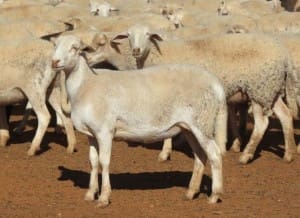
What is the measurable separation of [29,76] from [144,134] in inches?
132

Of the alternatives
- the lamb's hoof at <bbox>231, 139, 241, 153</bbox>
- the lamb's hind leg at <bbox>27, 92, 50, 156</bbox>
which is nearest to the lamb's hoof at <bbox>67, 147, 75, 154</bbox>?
the lamb's hind leg at <bbox>27, 92, 50, 156</bbox>

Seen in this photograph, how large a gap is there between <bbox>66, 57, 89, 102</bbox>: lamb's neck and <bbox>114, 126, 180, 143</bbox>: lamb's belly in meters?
0.67

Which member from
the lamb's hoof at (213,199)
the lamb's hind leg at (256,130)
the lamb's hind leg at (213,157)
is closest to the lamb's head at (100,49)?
the lamb's hind leg at (256,130)

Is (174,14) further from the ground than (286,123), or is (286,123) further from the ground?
(286,123)

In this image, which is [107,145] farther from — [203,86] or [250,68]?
[250,68]

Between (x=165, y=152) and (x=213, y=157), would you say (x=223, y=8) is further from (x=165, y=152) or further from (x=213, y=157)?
(x=213, y=157)

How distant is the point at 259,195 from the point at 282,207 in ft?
1.83

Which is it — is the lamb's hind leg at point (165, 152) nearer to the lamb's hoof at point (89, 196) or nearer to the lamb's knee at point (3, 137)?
the lamb's hoof at point (89, 196)

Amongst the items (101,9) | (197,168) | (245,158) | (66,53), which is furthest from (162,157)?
(101,9)

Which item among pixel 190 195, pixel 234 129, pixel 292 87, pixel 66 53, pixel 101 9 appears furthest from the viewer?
pixel 101 9

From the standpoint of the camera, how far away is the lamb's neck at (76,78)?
835 centimetres

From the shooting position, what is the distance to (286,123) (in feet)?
36.5

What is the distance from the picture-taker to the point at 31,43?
11234 mm

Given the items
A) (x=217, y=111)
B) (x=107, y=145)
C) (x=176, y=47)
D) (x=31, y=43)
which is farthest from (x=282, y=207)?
(x=31, y=43)
